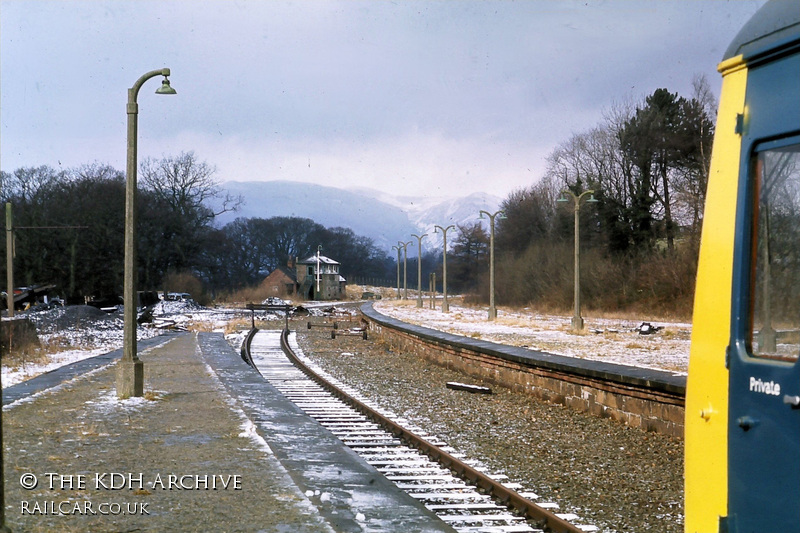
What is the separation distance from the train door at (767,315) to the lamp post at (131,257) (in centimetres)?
1091

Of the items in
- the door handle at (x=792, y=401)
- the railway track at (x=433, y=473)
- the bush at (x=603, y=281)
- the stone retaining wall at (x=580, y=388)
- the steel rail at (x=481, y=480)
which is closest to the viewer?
the door handle at (x=792, y=401)

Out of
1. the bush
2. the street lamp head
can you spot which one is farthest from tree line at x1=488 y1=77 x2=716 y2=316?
the street lamp head

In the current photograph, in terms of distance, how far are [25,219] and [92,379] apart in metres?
46.0

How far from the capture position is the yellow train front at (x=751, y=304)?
3.94 m

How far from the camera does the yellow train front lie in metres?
→ 3.94

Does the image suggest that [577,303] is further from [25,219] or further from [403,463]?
[25,219]

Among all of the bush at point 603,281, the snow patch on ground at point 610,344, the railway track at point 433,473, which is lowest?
the railway track at point 433,473

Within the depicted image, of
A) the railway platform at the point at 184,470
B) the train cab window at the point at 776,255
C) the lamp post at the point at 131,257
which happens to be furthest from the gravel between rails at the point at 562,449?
the lamp post at the point at 131,257

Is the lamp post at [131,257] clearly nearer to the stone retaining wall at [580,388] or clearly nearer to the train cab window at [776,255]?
the stone retaining wall at [580,388]

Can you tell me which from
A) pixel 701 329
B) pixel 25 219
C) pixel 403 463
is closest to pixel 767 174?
pixel 701 329

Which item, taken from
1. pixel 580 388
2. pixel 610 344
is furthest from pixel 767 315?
pixel 610 344

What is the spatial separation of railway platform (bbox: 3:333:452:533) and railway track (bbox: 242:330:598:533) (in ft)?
1.60

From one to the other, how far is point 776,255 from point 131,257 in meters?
11.7

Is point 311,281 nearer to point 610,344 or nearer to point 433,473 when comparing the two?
point 610,344
